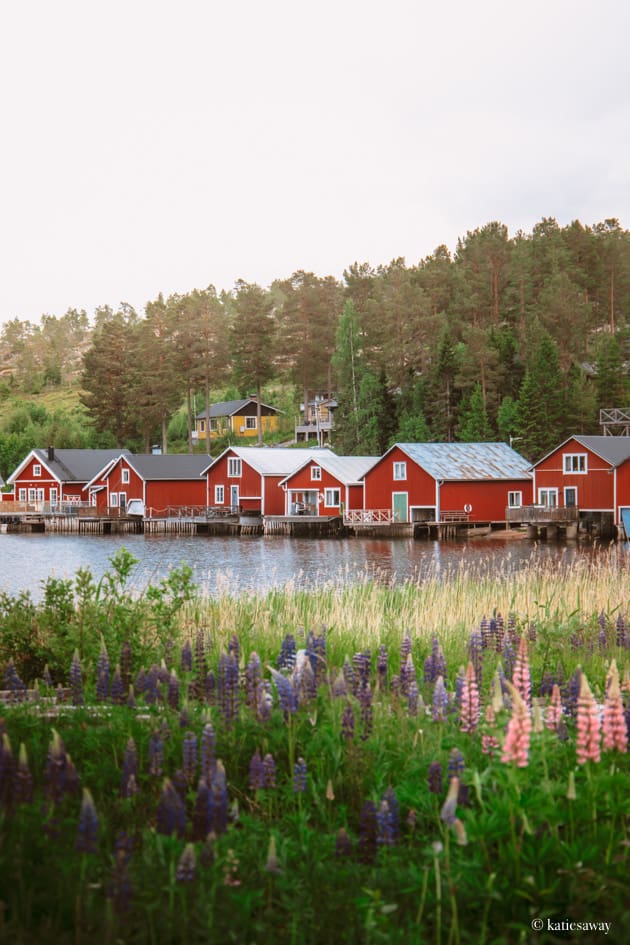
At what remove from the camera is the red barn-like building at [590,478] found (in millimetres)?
60562

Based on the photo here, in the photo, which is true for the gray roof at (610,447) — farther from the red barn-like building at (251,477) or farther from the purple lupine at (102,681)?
the purple lupine at (102,681)

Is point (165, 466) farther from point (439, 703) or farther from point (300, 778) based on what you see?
point (300, 778)

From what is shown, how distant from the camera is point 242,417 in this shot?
4857 inches

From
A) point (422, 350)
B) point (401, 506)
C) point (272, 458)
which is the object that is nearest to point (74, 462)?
point (272, 458)

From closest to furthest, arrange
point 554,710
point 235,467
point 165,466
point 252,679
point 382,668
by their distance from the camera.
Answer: point 554,710 < point 252,679 < point 382,668 < point 235,467 < point 165,466

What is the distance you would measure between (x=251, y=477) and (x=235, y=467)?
2.50 m

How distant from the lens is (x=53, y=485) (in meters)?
92.2

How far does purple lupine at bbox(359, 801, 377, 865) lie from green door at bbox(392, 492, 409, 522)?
212 ft

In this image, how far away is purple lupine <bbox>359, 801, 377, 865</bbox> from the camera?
185 inches

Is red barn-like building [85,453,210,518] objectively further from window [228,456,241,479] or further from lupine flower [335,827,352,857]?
lupine flower [335,827,352,857]

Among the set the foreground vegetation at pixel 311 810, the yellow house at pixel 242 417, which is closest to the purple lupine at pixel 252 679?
the foreground vegetation at pixel 311 810

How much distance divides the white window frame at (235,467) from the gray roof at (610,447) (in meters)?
29.7

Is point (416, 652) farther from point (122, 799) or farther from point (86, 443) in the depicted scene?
point (86, 443)

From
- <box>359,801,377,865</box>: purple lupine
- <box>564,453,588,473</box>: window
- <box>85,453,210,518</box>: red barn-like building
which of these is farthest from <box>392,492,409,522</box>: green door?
<box>359,801,377,865</box>: purple lupine
